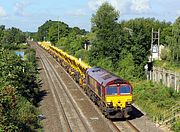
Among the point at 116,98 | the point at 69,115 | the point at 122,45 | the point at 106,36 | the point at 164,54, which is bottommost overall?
the point at 69,115

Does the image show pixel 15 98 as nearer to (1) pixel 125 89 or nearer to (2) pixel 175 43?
(1) pixel 125 89

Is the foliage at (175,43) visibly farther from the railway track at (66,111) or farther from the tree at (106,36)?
the railway track at (66,111)

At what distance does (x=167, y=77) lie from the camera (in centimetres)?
4003

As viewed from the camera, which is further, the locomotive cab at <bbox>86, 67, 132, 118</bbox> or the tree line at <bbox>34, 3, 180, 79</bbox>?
the tree line at <bbox>34, 3, 180, 79</bbox>

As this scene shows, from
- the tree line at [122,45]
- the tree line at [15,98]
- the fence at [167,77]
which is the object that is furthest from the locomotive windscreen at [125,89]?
the tree line at [122,45]

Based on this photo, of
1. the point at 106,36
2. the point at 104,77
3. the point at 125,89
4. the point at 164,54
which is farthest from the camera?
the point at 164,54

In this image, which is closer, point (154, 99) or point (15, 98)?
point (15, 98)

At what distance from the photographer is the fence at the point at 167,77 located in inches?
1442

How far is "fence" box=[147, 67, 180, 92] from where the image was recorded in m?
36.6

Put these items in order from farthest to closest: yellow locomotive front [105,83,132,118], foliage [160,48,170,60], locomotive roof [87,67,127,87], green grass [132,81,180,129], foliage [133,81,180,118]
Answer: foliage [160,48,170,60] → foliage [133,81,180,118] → green grass [132,81,180,129] → locomotive roof [87,67,127,87] → yellow locomotive front [105,83,132,118]

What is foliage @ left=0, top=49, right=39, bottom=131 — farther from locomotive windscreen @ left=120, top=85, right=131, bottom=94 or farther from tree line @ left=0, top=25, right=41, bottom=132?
locomotive windscreen @ left=120, top=85, right=131, bottom=94

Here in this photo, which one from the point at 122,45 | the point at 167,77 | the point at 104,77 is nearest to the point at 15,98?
the point at 104,77

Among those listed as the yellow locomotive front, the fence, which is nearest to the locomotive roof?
the yellow locomotive front

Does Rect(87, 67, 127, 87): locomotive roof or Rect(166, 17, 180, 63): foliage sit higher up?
Rect(166, 17, 180, 63): foliage
